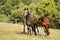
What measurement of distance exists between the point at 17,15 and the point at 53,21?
18.2ft

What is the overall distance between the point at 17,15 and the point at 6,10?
133 inches

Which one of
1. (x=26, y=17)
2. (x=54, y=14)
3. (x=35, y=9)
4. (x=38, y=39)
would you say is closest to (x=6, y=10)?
(x=35, y=9)

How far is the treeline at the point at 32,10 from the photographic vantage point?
34.0 metres

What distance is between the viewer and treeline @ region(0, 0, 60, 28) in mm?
34031

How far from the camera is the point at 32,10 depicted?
35.1 metres

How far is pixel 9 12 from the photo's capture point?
127 ft

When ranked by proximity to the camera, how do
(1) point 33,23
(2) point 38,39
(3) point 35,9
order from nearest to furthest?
(2) point 38,39, (1) point 33,23, (3) point 35,9

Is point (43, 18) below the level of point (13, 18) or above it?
above

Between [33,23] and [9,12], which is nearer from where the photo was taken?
[33,23]

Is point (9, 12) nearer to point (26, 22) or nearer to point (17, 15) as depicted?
point (17, 15)

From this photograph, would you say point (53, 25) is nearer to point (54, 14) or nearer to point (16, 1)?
point (54, 14)

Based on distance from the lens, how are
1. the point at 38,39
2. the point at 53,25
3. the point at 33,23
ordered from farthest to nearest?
1. the point at 53,25
2. the point at 33,23
3. the point at 38,39

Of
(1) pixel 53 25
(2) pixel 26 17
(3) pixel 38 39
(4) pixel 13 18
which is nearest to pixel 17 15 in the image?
(4) pixel 13 18

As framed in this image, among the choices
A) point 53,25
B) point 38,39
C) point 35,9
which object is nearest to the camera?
point 38,39
